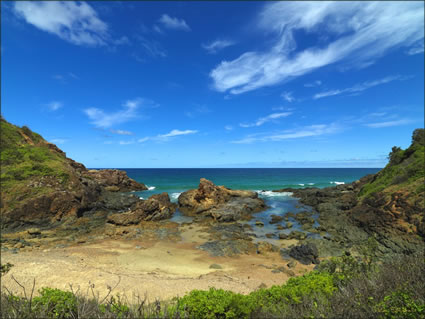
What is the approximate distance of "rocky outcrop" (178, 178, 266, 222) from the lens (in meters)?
35.1

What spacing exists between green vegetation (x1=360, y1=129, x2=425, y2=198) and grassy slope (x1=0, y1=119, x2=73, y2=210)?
4555 centimetres

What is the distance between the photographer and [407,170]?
28500 mm

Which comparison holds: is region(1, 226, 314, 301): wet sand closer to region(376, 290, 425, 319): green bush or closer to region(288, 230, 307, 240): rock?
region(288, 230, 307, 240): rock

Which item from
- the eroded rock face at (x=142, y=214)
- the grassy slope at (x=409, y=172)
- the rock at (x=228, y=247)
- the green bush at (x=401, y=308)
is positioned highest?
the grassy slope at (x=409, y=172)

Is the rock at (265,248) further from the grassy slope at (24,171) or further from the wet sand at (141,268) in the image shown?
the grassy slope at (24,171)

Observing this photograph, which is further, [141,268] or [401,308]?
[141,268]

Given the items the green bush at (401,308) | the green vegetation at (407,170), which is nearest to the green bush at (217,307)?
the green bush at (401,308)

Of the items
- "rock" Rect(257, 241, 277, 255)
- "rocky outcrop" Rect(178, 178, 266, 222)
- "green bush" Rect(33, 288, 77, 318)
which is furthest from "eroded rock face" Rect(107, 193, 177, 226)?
"green bush" Rect(33, 288, 77, 318)

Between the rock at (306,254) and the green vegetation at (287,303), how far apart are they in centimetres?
892

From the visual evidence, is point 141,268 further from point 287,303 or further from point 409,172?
point 409,172

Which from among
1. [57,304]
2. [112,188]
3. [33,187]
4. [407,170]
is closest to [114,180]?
[112,188]

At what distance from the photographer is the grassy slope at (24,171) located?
28.8 metres

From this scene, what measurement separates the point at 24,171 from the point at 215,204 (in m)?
30.0

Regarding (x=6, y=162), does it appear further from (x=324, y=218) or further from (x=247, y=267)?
(x=324, y=218)
